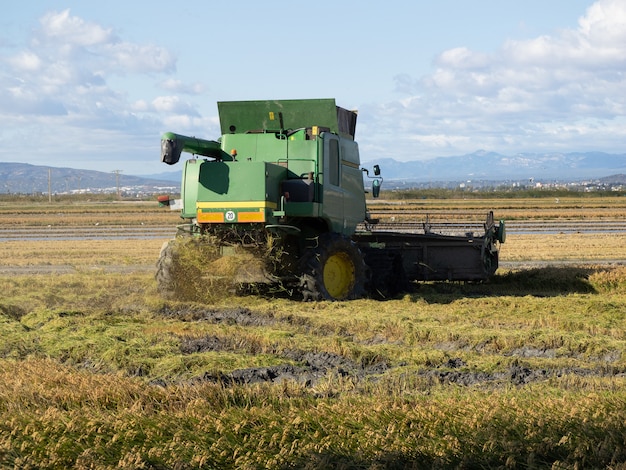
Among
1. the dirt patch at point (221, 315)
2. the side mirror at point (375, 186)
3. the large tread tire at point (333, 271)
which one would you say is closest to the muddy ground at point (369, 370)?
the dirt patch at point (221, 315)

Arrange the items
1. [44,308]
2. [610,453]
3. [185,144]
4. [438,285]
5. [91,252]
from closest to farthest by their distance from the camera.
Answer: [610,453] → [44,308] → [185,144] → [438,285] → [91,252]

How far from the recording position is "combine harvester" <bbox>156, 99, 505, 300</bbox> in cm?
1590

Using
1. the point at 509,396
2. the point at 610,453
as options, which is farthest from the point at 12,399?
the point at 610,453

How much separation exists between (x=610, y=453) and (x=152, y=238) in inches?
1258

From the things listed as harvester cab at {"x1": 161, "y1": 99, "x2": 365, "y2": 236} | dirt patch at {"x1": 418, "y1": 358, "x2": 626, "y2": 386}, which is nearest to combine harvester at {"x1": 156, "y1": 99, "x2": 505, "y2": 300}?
harvester cab at {"x1": 161, "y1": 99, "x2": 365, "y2": 236}

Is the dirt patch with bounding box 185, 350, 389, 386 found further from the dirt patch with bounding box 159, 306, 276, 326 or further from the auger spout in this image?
the auger spout

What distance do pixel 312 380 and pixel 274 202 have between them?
695 cm

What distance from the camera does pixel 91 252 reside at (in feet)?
96.7

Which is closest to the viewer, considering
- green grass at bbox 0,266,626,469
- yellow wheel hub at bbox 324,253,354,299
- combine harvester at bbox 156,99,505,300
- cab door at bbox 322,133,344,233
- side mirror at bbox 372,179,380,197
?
green grass at bbox 0,266,626,469

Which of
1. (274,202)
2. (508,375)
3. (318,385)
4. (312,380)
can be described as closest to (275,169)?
(274,202)

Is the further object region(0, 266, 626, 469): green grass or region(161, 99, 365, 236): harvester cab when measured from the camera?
region(161, 99, 365, 236): harvester cab

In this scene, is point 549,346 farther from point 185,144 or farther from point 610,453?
point 185,144

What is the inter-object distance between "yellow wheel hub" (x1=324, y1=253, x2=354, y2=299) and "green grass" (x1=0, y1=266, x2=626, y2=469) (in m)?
0.73

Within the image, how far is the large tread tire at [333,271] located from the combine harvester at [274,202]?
18mm
